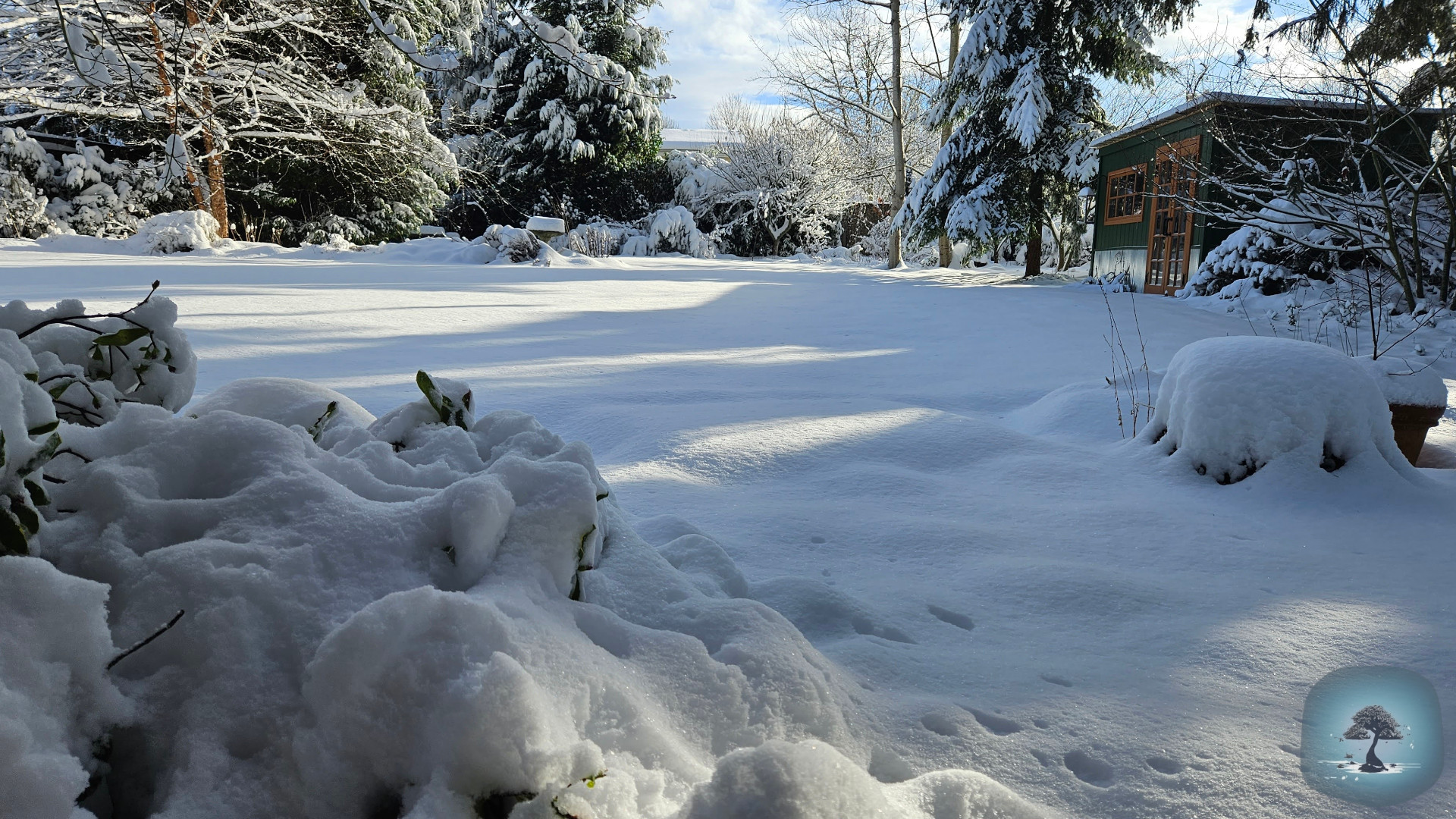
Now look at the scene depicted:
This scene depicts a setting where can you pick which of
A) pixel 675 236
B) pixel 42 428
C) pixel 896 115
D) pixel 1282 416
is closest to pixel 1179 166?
pixel 896 115

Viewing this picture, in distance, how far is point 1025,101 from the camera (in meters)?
11.1

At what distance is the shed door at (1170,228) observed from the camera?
10172mm

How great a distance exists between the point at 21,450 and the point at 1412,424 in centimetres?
399

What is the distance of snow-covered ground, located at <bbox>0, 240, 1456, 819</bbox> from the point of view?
1.21 m

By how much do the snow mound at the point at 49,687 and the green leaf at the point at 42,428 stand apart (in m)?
0.15

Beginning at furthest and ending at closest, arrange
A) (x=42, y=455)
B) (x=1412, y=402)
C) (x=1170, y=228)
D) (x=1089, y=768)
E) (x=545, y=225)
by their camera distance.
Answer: (x=545, y=225) < (x=1170, y=228) < (x=1412, y=402) < (x=1089, y=768) < (x=42, y=455)

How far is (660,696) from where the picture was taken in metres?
1.08

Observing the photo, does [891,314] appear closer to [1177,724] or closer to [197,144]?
[1177,724]

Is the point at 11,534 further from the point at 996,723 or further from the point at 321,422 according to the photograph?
the point at 996,723

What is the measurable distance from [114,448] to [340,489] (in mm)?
327

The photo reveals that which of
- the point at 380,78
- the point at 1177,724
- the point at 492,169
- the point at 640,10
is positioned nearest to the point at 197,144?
the point at 380,78

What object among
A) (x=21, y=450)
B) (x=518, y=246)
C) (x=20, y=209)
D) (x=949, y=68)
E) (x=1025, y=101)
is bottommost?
(x=21, y=450)

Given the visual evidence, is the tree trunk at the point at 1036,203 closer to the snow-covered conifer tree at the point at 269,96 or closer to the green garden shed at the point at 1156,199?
the green garden shed at the point at 1156,199

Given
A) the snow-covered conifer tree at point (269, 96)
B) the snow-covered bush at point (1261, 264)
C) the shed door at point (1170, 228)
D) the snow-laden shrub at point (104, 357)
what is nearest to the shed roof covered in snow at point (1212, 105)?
the shed door at point (1170, 228)
